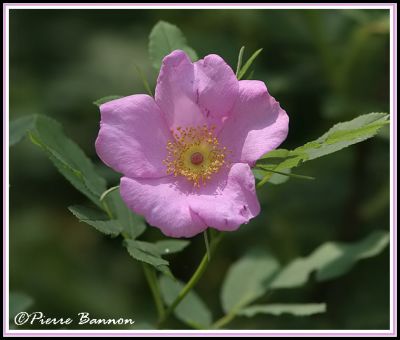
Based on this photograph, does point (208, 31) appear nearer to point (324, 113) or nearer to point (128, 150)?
point (324, 113)

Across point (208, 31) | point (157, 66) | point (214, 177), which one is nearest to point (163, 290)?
point (214, 177)

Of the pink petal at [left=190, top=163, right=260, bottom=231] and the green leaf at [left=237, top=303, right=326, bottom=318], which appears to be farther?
the green leaf at [left=237, top=303, right=326, bottom=318]

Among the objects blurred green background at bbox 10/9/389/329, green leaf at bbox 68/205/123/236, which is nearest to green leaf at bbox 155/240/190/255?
green leaf at bbox 68/205/123/236

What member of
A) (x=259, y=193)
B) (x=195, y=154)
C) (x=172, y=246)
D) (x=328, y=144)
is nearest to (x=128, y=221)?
(x=172, y=246)

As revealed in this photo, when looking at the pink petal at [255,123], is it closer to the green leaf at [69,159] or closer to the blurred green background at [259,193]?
the green leaf at [69,159]

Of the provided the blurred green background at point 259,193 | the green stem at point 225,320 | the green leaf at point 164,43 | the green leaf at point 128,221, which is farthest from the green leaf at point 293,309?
the green leaf at point 164,43

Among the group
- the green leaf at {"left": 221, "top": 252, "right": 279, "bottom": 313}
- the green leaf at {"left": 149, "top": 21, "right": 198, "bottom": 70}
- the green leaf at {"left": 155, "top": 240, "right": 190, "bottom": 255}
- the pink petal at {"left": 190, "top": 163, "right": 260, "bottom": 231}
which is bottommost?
the green leaf at {"left": 221, "top": 252, "right": 279, "bottom": 313}

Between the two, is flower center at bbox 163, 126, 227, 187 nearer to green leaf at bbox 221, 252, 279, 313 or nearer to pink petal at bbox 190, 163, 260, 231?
pink petal at bbox 190, 163, 260, 231
